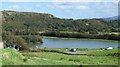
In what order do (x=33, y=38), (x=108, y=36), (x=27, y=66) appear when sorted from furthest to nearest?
(x=108, y=36) < (x=33, y=38) < (x=27, y=66)

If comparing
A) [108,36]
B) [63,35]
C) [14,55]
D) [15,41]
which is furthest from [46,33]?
[14,55]

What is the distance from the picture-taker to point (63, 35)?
522ft

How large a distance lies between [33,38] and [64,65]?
109783mm

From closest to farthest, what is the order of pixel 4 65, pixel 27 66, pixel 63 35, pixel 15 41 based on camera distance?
1. pixel 4 65
2. pixel 27 66
3. pixel 15 41
4. pixel 63 35

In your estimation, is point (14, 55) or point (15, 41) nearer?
point (14, 55)

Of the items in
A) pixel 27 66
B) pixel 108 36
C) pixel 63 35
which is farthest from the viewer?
pixel 63 35

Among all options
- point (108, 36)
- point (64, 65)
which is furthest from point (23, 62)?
point (108, 36)

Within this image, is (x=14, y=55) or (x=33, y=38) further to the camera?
(x=33, y=38)

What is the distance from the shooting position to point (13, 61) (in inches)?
614

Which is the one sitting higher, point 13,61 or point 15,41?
point 13,61

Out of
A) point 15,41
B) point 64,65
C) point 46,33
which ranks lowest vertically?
point 46,33

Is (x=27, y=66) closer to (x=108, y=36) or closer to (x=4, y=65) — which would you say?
(x=4, y=65)

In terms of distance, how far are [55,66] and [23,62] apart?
1.68 meters

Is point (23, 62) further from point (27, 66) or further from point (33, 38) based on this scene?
point (33, 38)
